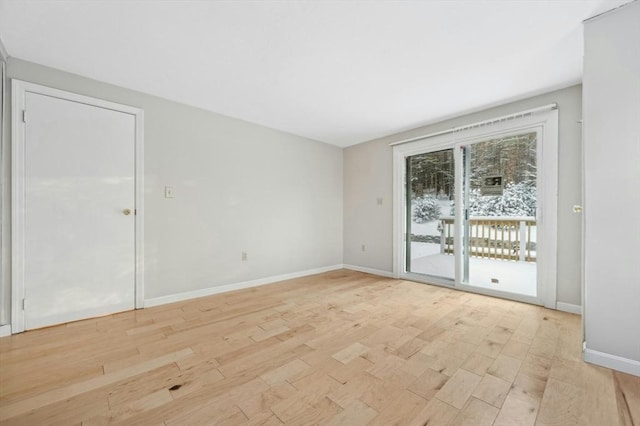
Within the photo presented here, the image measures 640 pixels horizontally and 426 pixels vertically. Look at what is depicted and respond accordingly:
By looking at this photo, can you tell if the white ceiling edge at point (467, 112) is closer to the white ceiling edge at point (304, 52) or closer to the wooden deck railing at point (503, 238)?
the white ceiling edge at point (304, 52)

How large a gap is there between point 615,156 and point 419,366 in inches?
74.5

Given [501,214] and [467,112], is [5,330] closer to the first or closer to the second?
[501,214]

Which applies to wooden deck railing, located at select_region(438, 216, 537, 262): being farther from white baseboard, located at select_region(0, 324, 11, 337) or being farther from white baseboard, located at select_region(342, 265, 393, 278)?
white baseboard, located at select_region(0, 324, 11, 337)

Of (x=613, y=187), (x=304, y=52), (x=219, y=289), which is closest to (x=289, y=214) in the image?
(x=219, y=289)

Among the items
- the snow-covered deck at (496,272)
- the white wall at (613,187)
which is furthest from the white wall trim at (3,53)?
the snow-covered deck at (496,272)

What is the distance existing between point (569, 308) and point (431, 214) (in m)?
1.80

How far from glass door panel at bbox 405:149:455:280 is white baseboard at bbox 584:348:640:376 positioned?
1912mm

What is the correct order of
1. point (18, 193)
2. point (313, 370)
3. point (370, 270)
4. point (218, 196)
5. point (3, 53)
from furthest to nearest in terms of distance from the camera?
point (370, 270), point (218, 196), point (18, 193), point (3, 53), point (313, 370)

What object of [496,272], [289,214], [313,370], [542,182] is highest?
[542,182]

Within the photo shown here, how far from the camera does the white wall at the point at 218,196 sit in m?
2.79

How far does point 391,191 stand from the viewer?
4.18 metres

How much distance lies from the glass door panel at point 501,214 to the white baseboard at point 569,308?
9.1 inches

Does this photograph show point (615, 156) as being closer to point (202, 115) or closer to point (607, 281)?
point (607, 281)

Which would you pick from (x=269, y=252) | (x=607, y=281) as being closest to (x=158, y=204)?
(x=269, y=252)
